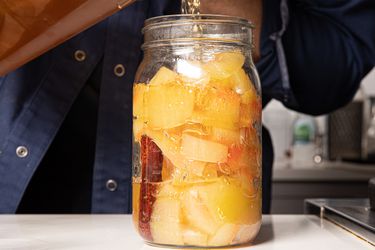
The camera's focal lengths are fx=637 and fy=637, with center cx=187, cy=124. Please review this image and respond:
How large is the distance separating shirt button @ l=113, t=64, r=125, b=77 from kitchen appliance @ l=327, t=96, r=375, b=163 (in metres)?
1.77

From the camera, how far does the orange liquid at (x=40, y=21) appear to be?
0.57 m

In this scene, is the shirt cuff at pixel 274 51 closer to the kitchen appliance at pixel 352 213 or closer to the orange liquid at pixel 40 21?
the kitchen appliance at pixel 352 213

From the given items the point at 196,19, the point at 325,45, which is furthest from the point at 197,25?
the point at 325,45

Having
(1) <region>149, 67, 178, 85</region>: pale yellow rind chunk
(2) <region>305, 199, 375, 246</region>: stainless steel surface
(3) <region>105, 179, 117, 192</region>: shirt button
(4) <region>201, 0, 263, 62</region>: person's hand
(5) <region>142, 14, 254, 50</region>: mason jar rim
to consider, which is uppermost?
(4) <region>201, 0, 263, 62</region>: person's hand

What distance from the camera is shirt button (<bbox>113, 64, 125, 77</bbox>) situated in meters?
0.92

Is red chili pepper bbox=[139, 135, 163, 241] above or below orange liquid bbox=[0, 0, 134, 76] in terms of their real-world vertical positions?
below

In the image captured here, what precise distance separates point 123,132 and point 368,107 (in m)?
1.85

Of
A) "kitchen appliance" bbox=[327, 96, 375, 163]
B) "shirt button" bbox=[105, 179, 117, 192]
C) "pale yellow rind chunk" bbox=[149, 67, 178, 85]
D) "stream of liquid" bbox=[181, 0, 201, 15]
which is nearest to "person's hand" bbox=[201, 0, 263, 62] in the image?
"stream of liquid" bbox=[181, 0, 201, 15]

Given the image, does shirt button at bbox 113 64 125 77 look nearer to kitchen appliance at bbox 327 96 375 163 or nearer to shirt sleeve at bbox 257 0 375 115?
shirt sleeve at bbox 257 0 375 115

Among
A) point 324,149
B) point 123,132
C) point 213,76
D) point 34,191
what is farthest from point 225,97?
point 324,149

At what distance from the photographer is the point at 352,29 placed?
3.37 feet

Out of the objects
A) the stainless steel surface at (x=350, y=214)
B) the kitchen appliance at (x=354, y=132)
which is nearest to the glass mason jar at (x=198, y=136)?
the stainless steel surface at (x=350, y=214)

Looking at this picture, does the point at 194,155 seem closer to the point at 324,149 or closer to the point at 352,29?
the point at 352,29

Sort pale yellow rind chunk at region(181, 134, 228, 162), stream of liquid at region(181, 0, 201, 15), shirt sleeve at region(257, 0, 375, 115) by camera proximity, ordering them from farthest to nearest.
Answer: shirt sleeve at region(257, 0, 375, 115)
stream of liquid at region(181, 0, 201, 15)
pale yellow rind chunk at region(181, 134, 228, 162)
